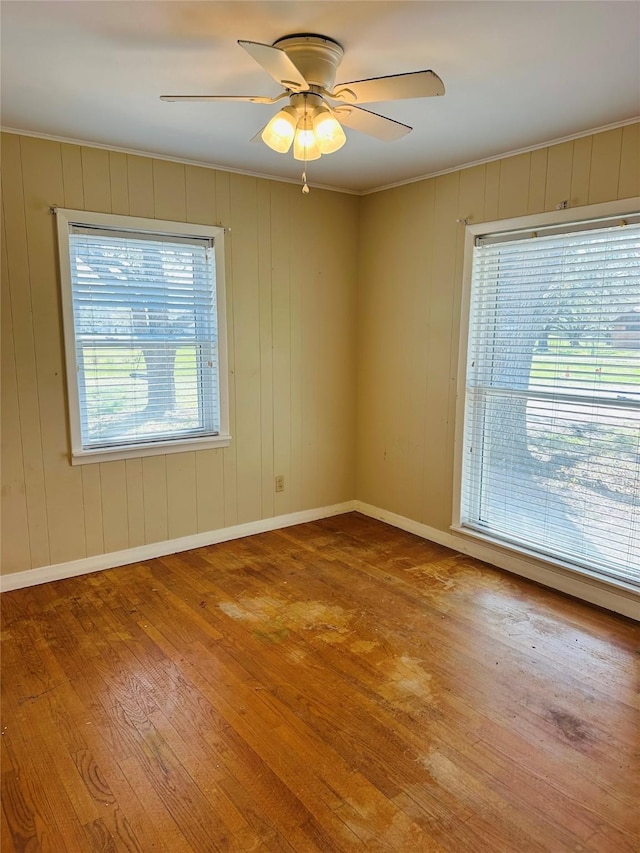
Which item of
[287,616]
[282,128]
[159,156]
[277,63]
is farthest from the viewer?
[159,156]

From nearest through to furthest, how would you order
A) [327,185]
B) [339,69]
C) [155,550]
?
[339,69] → [155,550] → [327,185]

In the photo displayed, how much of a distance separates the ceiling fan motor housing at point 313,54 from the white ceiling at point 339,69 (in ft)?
0.14

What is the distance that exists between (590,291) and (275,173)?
216 centimetres

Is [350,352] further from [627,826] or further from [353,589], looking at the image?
[627,826]

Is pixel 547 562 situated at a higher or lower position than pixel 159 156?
lower

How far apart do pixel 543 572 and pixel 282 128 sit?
2.73 meters

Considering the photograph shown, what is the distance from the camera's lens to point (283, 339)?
4113 millimetres

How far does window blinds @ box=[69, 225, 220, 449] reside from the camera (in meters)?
3.29

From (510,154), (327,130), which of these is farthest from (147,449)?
(510,154)

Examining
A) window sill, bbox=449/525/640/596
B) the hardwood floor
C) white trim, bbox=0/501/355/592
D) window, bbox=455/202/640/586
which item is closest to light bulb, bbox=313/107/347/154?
window, bbox=455/202/640/586

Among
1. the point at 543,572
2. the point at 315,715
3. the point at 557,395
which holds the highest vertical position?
the point at 557,395

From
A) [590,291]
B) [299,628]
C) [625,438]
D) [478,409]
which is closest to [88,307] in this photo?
[299,628]

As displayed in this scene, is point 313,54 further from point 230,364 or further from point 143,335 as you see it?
point 230,364

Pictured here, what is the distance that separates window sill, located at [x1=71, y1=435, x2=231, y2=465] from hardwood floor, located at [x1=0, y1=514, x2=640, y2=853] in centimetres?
73
